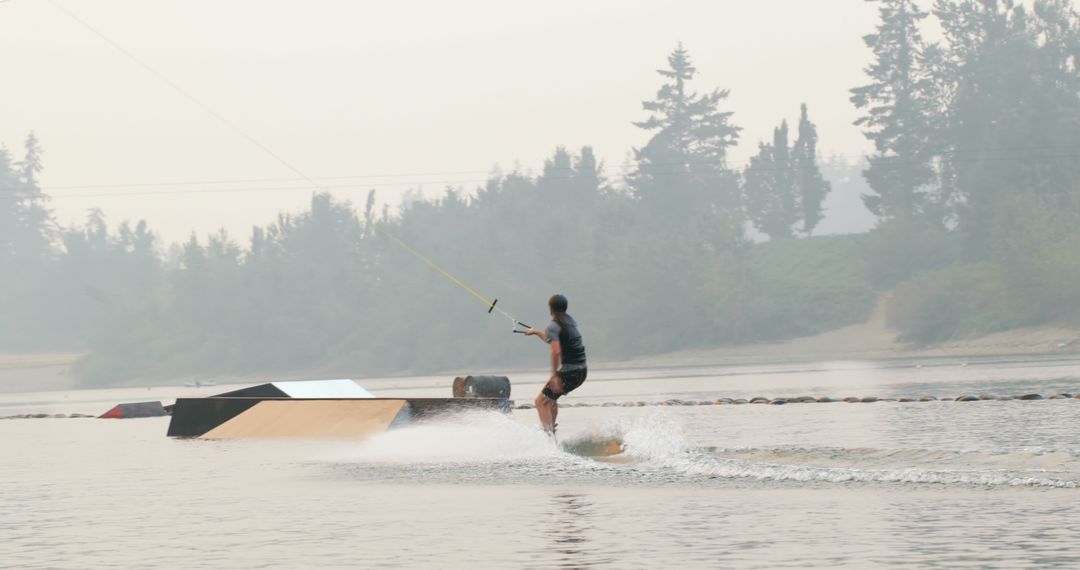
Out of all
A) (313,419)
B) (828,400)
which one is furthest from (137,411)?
(828,400)

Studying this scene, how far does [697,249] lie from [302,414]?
99029 millimetres

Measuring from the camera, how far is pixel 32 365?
526ft

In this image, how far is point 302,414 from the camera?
Result: 95.8ft

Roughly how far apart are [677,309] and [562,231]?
2023 cm

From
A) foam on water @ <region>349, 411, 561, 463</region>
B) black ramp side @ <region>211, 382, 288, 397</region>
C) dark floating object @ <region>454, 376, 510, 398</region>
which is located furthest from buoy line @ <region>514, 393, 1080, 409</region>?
foam on water @ <region>349, 411, 561, 463</region>

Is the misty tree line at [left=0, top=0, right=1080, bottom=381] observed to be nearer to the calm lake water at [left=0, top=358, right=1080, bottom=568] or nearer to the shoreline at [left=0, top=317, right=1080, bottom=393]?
the shoreline at [left=0, top=317, right=1080, bottom=393]

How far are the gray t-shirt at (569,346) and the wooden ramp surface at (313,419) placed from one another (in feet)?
19.0

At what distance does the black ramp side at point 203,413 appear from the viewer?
30703 mm

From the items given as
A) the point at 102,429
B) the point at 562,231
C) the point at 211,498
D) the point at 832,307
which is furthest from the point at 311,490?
the point at 562,231

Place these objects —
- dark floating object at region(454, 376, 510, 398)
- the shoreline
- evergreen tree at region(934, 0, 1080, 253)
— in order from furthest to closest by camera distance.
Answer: evergreen tree at region(934, 0, 1080, 253) < the shoreline < dark floating object at region(454, 376, 510, 398)

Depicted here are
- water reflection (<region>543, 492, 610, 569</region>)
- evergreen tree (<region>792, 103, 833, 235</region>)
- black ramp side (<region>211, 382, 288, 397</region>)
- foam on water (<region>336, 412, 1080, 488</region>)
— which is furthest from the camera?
evergreen tree (<region>792, 103, 833, 235</region>)

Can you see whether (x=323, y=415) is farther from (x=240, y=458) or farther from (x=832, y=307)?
(x=832, y=307)

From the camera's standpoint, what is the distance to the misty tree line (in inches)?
4476

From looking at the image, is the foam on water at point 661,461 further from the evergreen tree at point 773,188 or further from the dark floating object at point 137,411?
the evergreen tree at point 773,188
